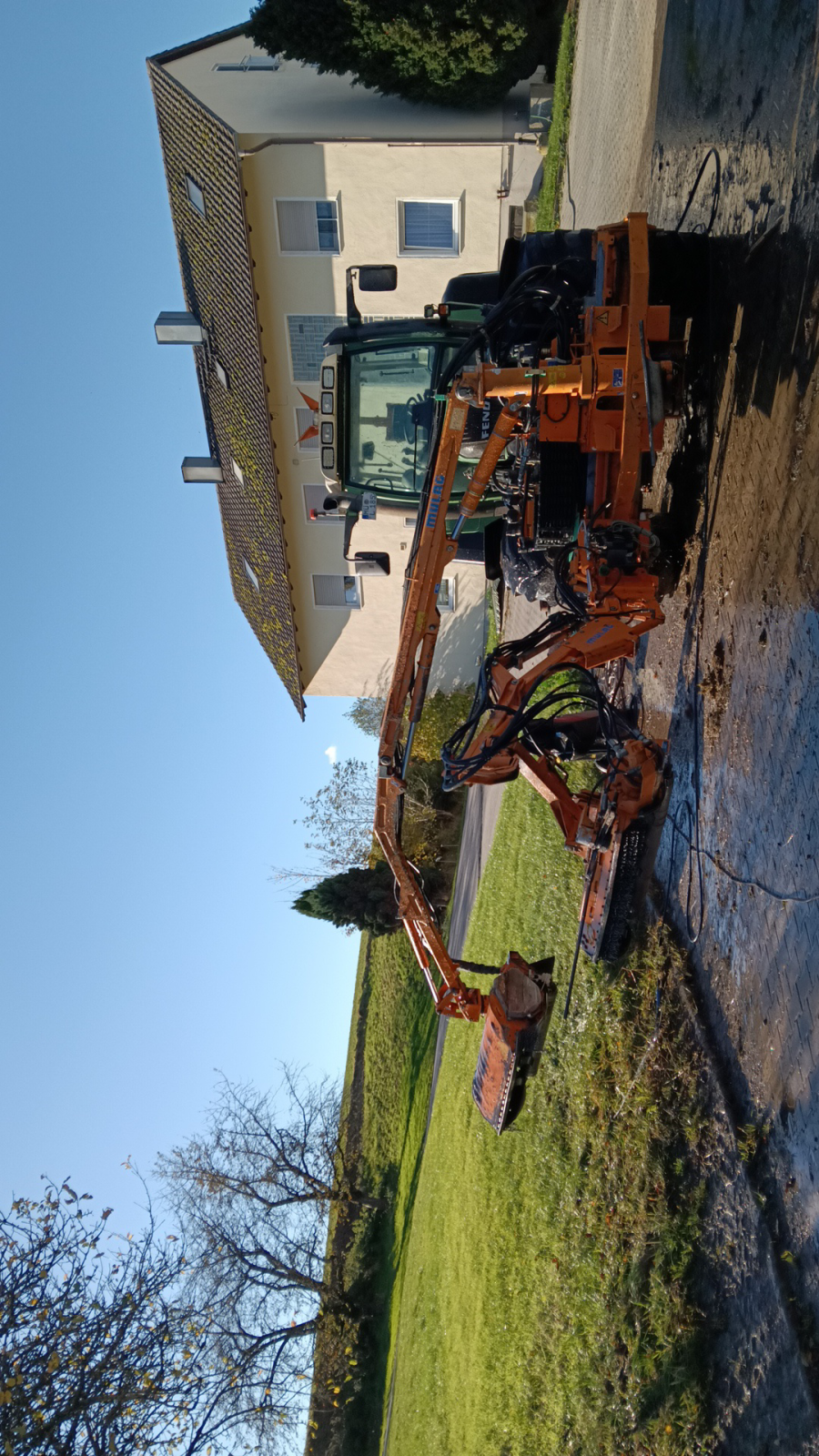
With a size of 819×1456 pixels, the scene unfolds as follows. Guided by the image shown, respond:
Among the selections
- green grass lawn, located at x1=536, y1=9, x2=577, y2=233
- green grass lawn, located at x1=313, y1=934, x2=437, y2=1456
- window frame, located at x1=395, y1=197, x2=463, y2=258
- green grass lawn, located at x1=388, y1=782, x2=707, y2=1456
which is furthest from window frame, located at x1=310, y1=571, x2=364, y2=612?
green grass lawn, located at x1=388, y1=782, x2=707, y2=1456

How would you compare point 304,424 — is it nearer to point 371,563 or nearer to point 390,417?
point 371,563

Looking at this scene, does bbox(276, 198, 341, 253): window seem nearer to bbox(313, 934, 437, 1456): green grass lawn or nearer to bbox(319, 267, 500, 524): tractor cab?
bbox(319, 267, 500, 524): tractor cab

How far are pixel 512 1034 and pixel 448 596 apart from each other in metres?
13.2

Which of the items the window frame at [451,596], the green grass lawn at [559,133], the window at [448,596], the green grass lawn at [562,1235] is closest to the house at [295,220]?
the green grass lawn at [559,133]

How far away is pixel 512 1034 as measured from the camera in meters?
7.45

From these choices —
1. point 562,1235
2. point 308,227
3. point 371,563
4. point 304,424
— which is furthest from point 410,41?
point 562,1235

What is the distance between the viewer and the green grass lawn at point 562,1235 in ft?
22.0

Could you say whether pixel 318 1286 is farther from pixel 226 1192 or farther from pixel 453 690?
pixel 453 690

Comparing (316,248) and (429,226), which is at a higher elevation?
(429,226)

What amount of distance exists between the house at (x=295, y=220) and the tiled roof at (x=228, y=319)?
0.13 ft

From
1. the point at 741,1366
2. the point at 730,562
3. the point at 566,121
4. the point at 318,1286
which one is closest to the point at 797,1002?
the point at 741,1366

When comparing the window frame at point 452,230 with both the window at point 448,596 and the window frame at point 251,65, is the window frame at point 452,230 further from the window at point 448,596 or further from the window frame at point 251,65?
the window at point 448,596

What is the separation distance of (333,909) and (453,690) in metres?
5.34

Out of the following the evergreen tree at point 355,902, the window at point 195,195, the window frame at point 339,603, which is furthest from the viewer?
the window frame at point 339,603
